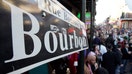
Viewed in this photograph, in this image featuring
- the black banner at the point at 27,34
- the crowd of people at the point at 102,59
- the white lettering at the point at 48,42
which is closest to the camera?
the black banner at the point at 27,34

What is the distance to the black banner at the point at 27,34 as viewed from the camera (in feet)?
4.36

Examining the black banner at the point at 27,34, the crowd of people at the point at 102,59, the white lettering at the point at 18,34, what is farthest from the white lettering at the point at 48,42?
the crowd of people at the point at 102,59

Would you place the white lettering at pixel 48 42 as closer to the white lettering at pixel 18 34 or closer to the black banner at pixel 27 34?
the black banner at pixel 27 34

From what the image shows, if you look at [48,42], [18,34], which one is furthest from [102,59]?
[18,34]

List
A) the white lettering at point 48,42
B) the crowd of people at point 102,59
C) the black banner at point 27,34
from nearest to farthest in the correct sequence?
the black banner at point 27,34
the white lettering at point 48,42
the crowd of people at point 102,59

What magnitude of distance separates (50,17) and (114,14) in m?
56.9

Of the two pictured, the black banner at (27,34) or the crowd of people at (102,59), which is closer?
the black banner at (27,34)

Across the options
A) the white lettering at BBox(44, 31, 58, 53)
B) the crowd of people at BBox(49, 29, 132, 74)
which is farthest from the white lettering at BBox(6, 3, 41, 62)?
the crowd of people at BBox(49, 29, 132, 74)

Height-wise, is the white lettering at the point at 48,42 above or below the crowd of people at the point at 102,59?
above

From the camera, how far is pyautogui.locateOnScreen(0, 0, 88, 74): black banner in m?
1.33

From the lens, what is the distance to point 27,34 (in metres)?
1.56

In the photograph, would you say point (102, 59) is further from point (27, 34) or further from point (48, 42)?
point (27, 34)

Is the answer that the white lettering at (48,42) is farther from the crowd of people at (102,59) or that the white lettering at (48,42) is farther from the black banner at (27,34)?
the crowd of people at (102,59)

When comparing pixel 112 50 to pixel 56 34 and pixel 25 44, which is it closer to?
pixel 56 34
